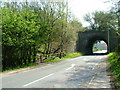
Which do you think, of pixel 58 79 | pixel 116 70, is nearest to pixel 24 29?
pixel 58 79

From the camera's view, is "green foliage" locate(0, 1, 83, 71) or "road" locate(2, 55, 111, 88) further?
"green foliage" locate(0, 1, 83, 71)

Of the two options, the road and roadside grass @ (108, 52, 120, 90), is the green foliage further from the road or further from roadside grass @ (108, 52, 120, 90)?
roadside grass @ (108, 52, 120, 90)

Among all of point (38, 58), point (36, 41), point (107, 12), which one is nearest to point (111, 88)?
point (107, 12)

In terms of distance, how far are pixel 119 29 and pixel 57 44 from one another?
26624 mm

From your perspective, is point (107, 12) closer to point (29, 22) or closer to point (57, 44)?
point (29, 22)

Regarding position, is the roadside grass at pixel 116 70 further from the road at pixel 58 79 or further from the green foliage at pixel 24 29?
the green foliage at pixel 24 29

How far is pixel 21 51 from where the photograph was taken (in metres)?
22.4

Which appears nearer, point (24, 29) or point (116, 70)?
point (116, 70)

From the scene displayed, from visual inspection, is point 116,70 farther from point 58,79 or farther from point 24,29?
point 24,29

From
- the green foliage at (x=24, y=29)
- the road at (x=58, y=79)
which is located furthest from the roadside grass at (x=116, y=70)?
the green foliage at (x=24, y=29)

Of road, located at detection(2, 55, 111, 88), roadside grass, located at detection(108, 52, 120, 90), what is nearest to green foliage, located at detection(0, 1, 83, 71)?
road, located at detection(2, 55, 111, 88)

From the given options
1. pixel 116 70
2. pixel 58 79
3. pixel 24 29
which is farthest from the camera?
pixel 24 29

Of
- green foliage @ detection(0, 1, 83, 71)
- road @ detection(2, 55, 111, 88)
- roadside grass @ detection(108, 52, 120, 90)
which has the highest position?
green foliage @ detection(0, 1, 83, 71)

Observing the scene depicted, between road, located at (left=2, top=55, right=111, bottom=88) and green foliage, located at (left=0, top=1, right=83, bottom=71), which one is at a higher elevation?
green foliage, located at (left=0, top=1, right=83, bottom=71)
